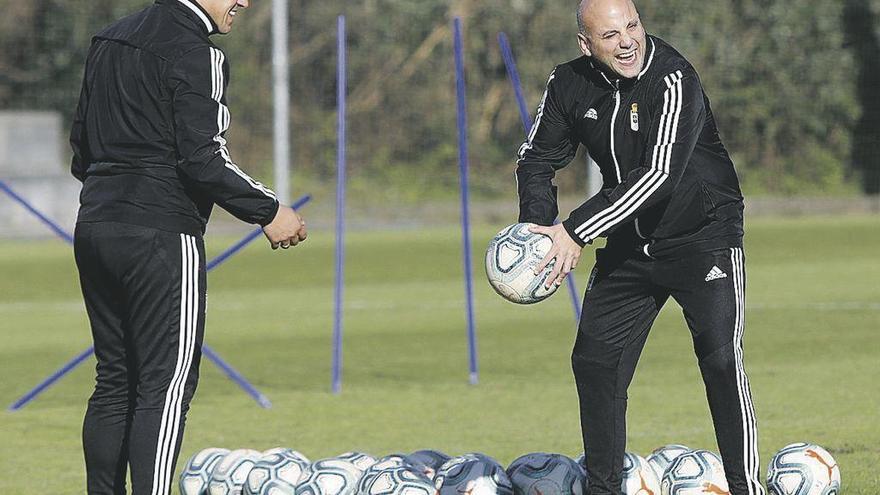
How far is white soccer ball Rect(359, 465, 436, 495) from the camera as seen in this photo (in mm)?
6234

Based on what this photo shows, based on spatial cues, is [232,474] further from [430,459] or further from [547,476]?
[547,476]

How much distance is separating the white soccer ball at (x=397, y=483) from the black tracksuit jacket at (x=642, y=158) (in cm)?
111

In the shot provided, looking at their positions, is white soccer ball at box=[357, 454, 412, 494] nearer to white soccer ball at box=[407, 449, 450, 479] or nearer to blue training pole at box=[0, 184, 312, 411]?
white soccer ball at box=[407, 449, 450, 479]

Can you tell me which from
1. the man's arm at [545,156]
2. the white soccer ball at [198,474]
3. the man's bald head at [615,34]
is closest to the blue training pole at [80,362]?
the white soccer ball at [198,474]

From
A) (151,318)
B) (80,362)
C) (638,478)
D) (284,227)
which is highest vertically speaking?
(284,227)

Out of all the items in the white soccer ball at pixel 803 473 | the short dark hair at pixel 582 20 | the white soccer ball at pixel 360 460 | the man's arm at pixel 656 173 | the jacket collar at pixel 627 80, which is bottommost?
the white soccer ball at pixel 803 473

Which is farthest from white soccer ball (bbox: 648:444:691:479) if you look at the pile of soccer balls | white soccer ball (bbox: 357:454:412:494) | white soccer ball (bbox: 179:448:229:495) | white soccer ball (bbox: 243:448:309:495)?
white soccer ball (bbox: 179:448:229:495)

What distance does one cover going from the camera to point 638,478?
634 centimetres

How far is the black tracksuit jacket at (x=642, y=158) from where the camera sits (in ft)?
19.1

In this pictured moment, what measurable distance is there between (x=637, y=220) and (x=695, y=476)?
1063mm

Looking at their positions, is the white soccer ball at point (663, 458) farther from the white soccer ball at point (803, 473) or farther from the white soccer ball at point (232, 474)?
the white soccer ball at point (232, 474)

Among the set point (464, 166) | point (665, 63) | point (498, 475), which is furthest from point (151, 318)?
point (464, 166)

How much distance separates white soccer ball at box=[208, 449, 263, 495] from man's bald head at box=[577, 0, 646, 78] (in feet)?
7.31

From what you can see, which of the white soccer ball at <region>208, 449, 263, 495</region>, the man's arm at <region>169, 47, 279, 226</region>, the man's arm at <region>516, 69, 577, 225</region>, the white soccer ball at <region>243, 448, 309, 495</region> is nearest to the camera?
the man's arm at <region>169, 47, 279, 226</region>
